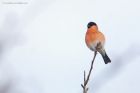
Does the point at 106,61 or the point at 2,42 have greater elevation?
the point at 2,42

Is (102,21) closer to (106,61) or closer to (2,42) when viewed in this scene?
(106,61)

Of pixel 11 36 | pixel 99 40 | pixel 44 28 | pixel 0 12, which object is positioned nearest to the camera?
pixel 11 36

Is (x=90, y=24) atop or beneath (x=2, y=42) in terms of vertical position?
beneath

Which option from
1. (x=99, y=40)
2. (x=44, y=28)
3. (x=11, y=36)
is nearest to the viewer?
(x=11, y=36)

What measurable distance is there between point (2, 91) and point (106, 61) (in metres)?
0.48

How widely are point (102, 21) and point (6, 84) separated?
639 millimetres

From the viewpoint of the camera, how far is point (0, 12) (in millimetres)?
803

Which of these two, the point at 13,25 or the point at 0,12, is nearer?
the point at 13,25

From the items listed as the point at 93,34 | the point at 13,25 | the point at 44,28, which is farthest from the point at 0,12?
the point at 13,25

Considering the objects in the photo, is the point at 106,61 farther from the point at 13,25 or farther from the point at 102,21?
the point at 13,25

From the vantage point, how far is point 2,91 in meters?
0.29

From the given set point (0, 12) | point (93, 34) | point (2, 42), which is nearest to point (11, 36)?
point (2, 42)

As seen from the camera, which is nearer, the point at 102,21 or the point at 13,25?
the point at 13,25

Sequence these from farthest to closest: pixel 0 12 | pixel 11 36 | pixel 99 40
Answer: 1. pixel 0 12
2. pixel 99 40
3. pixel 11 36
